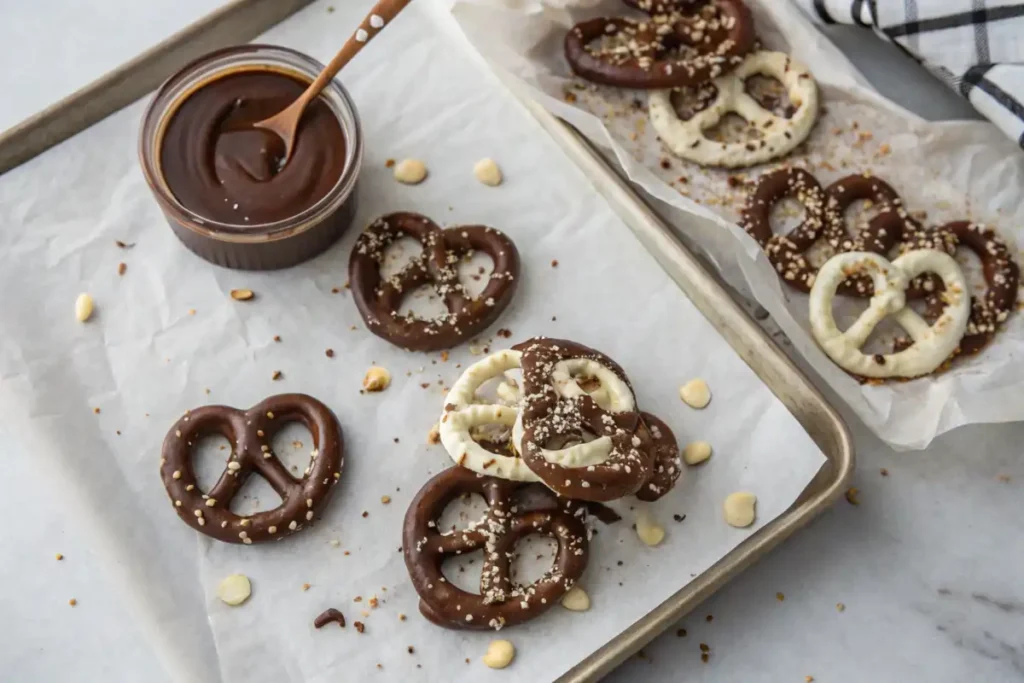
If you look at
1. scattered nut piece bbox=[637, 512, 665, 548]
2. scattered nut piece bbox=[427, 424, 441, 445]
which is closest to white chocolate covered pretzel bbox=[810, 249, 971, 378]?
scattered nut piece bbox=[637, 512, 665, 548]

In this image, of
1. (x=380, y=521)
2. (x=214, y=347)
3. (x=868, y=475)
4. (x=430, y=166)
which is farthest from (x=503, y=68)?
(x=868, y=475)

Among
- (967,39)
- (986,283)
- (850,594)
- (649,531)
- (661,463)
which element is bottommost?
(850,594)

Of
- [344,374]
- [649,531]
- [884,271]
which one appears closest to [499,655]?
[649,531]

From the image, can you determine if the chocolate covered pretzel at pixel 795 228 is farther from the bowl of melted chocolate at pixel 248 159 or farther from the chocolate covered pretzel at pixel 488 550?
the bowl of melted chocolate at pixel 248 159

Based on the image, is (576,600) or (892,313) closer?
(576,600)

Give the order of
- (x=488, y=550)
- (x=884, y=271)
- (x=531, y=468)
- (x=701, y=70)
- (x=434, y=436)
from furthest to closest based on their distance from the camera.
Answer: (x=701, y=70) < (x=884, y=271) < (x=434, y=436) < (x=488, y=550) < (x=531, y=468)

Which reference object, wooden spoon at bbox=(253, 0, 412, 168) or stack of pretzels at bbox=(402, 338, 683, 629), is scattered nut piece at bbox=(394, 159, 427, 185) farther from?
stack of pretzels at bbox=(402, 338, 683, 629)

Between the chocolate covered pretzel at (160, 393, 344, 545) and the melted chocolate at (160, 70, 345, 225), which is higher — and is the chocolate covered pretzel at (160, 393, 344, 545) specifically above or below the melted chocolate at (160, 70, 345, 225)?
below

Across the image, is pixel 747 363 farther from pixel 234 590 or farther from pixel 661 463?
pixel 234 590
